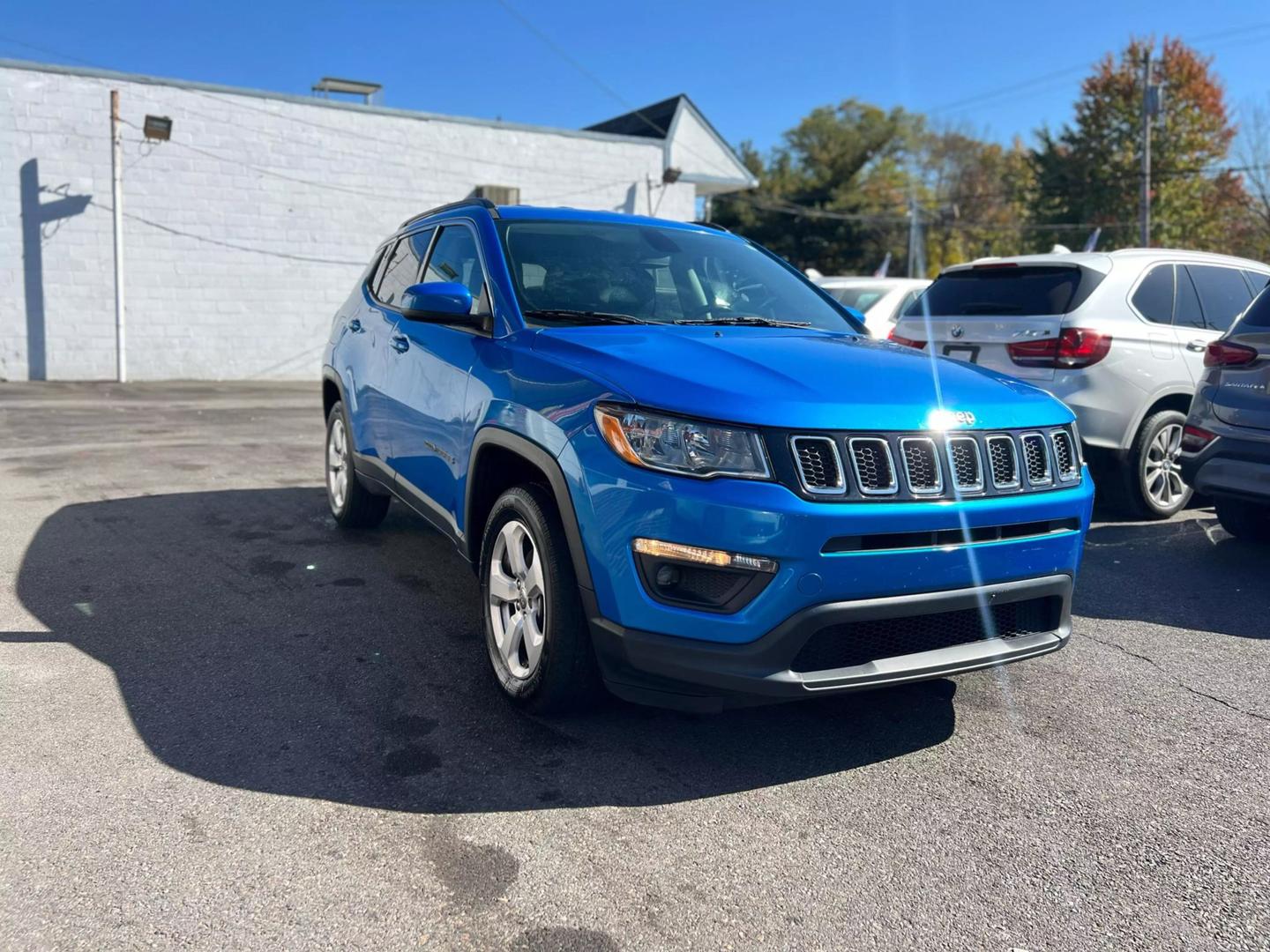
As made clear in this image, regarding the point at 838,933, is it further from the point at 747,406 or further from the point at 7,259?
the point at 7,259

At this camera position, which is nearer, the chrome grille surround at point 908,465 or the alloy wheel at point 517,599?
the chrome grille surround at point 908,465

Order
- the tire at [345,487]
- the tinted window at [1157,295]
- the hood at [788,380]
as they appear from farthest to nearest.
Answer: the tinted window at [1157,295]
the tire at [345,487]
the hood at [788,380]

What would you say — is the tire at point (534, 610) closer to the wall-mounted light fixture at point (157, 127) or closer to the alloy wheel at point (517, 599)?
the alloy wheel at point (517, 599)

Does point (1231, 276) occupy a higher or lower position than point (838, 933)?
higher

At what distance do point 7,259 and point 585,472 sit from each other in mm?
17429

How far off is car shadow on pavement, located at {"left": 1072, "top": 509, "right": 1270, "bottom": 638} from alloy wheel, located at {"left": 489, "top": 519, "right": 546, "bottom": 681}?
281 cm

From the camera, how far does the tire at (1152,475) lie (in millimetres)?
6750

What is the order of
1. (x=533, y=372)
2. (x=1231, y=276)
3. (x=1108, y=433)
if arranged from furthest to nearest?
(x=1231, y=276), (x=1108, y=433), (x=533, y=372)

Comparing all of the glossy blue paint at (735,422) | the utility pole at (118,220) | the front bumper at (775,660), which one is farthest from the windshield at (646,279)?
the utility pole at (118,220)

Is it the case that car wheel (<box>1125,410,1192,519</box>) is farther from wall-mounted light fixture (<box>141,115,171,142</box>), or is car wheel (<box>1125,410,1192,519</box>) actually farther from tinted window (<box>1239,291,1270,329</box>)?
wall-mounted light fixture (<box>141,115,171,142</box>)

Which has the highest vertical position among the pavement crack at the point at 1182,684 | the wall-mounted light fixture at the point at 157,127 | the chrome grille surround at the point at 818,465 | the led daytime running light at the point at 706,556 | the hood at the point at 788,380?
the wall-mounted light fixture at the point at 157,127

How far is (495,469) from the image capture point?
3.81 meters

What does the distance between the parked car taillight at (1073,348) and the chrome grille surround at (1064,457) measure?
10.9 feet

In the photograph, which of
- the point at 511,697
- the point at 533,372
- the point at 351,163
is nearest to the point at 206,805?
the point at 511,697
